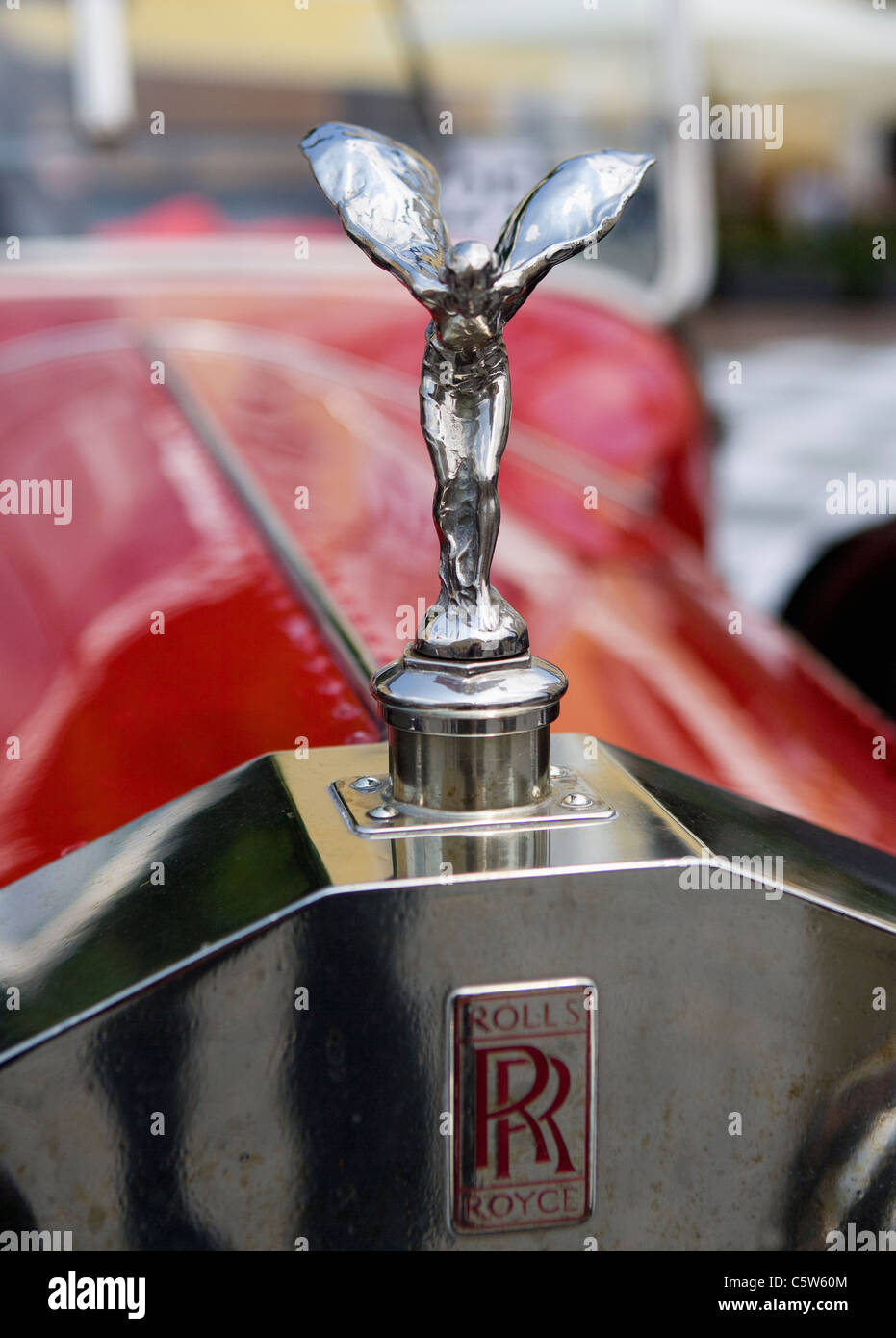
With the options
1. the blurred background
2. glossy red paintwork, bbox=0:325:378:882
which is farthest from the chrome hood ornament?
the blurred background

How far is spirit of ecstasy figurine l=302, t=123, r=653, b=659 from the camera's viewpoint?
704 millimetres

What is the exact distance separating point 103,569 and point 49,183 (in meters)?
1.15

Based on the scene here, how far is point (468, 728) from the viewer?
2.41ft

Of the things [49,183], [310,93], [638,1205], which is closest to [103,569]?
[638,1205]

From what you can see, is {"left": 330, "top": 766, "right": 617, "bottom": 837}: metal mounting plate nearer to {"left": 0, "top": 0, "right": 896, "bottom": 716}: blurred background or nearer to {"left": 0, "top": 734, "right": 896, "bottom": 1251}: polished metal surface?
{"left": 0, "top": 734, "right": 896, "bottom": 1251}: polished metal surface

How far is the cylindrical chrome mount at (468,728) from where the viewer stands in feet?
2.41

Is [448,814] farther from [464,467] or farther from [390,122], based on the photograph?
[390,122]

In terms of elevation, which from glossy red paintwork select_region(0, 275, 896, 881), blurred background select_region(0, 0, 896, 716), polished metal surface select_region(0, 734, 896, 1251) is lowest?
polished metal surface select_region(0, 734, 896, 1251)

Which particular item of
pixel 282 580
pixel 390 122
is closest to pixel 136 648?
pixel 282 580

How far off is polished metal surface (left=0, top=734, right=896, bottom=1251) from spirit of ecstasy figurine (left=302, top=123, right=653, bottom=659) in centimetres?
12

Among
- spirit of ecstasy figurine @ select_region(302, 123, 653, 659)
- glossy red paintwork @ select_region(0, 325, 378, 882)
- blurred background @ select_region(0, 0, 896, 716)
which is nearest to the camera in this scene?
spirit of ecstasy figurine @ select_region(302, 123, 653, 659)

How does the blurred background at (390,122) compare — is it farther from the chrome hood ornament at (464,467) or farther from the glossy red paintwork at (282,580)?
the chrome hood ornament at (464,467)
